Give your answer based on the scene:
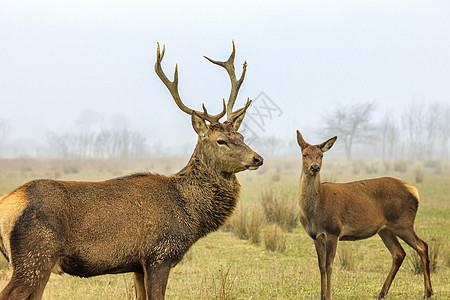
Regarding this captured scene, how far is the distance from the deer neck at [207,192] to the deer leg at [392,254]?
130 inches

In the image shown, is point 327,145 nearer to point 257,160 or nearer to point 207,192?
point 257,160

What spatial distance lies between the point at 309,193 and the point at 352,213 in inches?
32.2

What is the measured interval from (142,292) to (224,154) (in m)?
1.89

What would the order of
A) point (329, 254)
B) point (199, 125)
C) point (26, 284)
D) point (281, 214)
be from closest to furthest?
1. point (26, 284)
2. point (199, 125)
3. point (329, 254)
4. point (281, 214)

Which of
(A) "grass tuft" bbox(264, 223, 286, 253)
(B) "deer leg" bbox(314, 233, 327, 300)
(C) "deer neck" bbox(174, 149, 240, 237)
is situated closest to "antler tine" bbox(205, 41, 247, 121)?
(C) "deer neck" bbox(174, 149, 240, 237)

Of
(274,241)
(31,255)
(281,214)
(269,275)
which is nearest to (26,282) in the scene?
(31,255)

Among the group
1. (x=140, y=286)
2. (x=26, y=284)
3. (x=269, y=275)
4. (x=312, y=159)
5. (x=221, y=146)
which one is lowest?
(x=269, y=275)

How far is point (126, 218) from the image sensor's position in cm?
487

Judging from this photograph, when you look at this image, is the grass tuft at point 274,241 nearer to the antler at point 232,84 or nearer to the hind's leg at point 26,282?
the antler at point 232,84

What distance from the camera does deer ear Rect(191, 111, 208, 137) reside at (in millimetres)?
5746

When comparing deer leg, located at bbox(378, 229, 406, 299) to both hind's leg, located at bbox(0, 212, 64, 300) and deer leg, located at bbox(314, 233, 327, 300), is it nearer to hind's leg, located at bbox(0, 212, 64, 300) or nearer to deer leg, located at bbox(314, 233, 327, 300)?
deer leg, located at bbox(314, 233, 327, 300)

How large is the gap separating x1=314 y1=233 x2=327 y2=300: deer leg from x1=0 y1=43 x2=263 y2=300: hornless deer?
7.33 ft

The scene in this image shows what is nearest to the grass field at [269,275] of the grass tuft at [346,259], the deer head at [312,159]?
the grass tuft at [346,259]

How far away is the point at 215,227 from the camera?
5.60 metres
